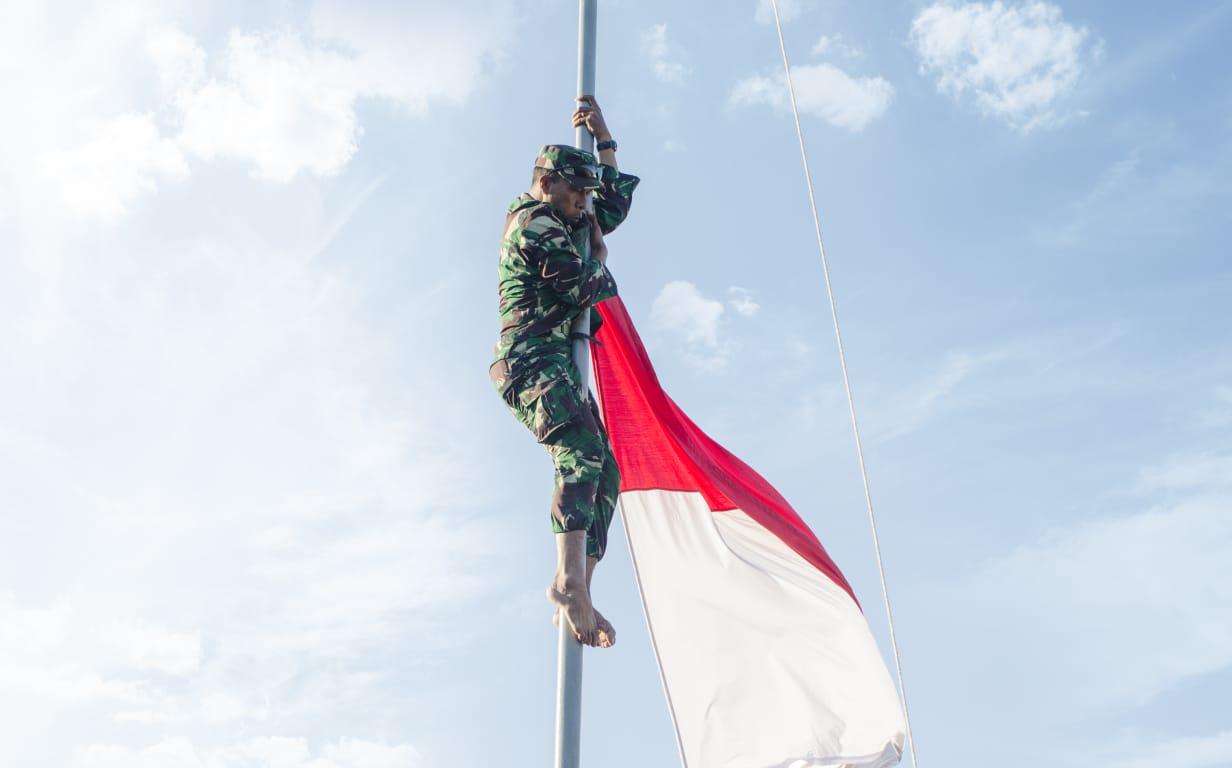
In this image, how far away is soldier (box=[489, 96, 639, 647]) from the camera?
5641 millimetres

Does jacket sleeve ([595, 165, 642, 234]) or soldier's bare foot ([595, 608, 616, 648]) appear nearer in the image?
soldier's bare foot ([595, 608, 616, 648])

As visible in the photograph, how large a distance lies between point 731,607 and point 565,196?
9.34 ft

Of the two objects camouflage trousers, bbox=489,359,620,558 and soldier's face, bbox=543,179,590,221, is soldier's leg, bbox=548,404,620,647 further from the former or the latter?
soldier's face, bbox=543,179,590,221

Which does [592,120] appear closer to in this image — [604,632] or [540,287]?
[540,287]

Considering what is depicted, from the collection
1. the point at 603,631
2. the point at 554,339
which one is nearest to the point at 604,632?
the point at 603,631

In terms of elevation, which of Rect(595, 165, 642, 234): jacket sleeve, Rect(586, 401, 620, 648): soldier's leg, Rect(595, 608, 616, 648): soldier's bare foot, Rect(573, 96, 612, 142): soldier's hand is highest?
Rect(573, 96, 612, 142): soldier's hand

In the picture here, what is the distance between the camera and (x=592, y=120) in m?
7.13

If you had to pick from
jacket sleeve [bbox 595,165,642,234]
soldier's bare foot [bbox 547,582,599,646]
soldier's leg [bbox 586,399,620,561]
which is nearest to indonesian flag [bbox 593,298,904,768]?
jacket sleeve [bbox 595,165,642,234]

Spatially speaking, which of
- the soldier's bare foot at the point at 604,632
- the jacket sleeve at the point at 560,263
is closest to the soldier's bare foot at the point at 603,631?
the soldier's bare foot at the point at 604,632

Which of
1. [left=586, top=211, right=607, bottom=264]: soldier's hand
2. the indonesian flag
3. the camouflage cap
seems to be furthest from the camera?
the indonesian flag

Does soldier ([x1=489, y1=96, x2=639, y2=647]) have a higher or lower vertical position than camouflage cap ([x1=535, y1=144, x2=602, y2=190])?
lower

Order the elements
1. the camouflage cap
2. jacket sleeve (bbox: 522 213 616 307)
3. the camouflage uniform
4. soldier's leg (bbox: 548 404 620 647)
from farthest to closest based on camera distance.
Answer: the camouflage cap, jacket sleeve (bbox: 522 213 616 307), the camouflage uniform, soldier's leg (bbox: 548 404 620 647)

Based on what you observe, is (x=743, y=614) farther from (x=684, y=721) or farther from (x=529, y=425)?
(x=529, y=425)

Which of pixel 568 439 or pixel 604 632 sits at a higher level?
pixel 568 439
